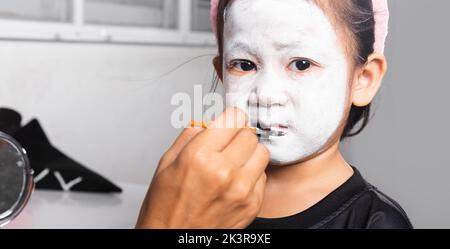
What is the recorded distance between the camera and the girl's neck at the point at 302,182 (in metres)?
0.54

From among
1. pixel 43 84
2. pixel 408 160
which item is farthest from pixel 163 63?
pixel 408 160

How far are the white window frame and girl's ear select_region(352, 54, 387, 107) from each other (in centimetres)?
57

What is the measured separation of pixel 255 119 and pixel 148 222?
5.0 inches

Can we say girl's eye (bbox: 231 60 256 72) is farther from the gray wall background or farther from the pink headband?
the gray wall background

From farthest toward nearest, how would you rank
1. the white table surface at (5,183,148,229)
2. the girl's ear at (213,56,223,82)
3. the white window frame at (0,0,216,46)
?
the white window frame at (0,0,216,46)
the white table surface at (5,183,148,229)
the girl's ear at (213,56,223,82)

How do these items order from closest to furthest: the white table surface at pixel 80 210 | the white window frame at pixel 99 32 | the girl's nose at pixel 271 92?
the girl's nose at pixel 271 92 → the white table surface at pixel 80 210 → the white window frame at pixel 99 32

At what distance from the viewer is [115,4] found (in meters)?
1.21

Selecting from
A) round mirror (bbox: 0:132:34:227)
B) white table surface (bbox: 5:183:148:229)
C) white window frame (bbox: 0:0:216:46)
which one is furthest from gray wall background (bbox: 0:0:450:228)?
round mirror (bbox: 0:132:34:227)

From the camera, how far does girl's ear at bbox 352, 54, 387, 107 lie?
1.81ft

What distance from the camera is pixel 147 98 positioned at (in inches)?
47.1

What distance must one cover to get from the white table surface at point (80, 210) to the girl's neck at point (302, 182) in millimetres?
244

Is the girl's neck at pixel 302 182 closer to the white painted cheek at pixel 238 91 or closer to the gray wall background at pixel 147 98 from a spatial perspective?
the white painted cheek at pixel 238 91

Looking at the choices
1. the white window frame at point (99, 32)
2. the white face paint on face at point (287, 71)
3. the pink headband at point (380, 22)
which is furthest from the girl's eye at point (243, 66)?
the white window frame at point (99, 32)

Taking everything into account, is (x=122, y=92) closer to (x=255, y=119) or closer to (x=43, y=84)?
(x=43, y=84)
